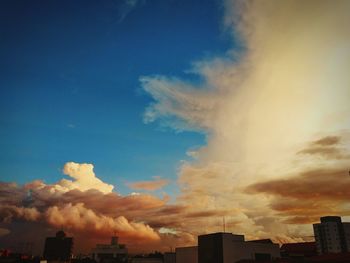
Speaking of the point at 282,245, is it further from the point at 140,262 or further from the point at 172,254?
the point at 140,262

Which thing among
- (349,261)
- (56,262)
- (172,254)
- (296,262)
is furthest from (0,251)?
(349,261)

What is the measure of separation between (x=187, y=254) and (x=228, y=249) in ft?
104

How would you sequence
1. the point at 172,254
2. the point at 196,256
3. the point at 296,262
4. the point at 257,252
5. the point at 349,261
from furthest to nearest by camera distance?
the point at 172,254 → the point at 196,256 → the point at 257,252 → the point at 296,262 → the point at 349,261

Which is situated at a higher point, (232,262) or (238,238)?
(238,238)

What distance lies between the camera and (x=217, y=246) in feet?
385

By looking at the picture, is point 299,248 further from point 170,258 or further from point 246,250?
point 246,250

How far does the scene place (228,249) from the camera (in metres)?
116

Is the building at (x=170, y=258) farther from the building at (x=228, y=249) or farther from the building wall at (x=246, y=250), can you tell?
the building wall at (x=246, y=250)

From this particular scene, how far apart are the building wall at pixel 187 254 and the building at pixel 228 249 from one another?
44.6ft

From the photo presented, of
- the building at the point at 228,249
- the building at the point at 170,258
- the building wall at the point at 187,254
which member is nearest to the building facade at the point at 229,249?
the building at the point at 228,249

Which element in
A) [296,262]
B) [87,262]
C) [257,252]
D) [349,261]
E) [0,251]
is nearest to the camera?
[349,261]

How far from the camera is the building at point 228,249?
116 meters

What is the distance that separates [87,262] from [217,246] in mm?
101171

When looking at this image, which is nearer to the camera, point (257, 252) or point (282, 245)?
point (257, 252)
